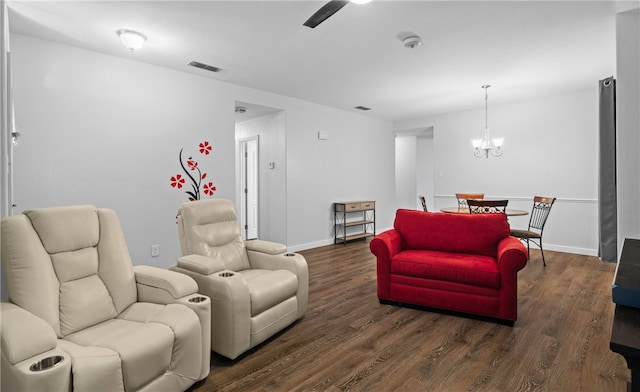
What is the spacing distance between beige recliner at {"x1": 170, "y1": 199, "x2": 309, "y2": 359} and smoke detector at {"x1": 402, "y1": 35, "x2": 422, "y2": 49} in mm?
2363

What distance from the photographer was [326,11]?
2.68 meters

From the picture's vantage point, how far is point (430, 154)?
30.7ft

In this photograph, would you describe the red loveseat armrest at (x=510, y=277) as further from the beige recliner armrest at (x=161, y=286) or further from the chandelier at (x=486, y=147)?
the chandelier at (x=486, y=147)

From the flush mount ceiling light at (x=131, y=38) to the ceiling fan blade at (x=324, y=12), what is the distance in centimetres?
160

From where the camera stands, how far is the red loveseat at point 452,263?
274 centimetres

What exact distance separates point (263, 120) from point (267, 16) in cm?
320

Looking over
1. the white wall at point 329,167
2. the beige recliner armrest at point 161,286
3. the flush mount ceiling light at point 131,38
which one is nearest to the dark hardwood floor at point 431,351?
the beige recliner armrest at point 161,286

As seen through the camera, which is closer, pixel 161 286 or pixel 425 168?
pixel 161 286

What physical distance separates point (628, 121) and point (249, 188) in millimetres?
5827

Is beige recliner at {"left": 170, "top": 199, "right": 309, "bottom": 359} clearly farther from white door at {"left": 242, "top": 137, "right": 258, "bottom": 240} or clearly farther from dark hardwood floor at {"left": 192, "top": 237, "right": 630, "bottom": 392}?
white door at {"left": 242, "top": 137, "right": 258, "bottom": 240}

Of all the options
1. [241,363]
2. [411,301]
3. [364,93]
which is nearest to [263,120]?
[364,93]

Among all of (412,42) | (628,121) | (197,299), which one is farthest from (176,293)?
(628,121)

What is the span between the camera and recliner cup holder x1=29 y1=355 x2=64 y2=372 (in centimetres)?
129

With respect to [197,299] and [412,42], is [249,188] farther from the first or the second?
[197,299]
